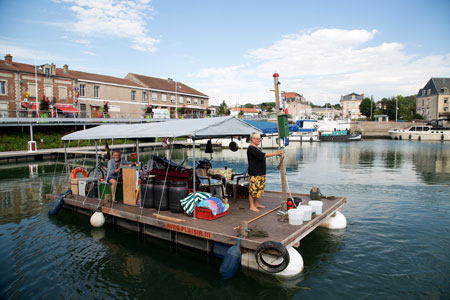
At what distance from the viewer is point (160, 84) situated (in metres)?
59.4

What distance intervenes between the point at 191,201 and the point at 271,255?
8.87 feet

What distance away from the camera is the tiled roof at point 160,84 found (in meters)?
55.6

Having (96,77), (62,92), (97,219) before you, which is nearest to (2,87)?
(62,92)

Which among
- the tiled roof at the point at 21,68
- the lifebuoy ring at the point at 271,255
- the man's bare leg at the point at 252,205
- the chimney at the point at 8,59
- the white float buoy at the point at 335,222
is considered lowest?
the white float buoy at the point at 335,222

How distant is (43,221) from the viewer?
392 inches

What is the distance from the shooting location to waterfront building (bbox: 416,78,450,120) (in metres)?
73.5

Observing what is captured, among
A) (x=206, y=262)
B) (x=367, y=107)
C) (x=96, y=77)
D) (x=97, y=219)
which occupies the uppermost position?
(x=96, y=77)

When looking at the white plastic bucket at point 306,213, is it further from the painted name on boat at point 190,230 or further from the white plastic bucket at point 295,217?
the painted name on boat at point 190,230

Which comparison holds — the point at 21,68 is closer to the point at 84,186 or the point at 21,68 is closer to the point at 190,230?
the point at 84,186

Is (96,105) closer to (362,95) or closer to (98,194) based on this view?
(98,194)

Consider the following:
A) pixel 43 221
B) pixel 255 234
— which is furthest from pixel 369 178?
pixel 43 221

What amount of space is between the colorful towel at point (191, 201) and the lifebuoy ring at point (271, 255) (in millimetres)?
2314

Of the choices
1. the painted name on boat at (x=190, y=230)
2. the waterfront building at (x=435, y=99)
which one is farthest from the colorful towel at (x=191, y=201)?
the waterfront building at (x=435, y=99)

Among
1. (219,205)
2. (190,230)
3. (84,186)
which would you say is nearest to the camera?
(190,230)
